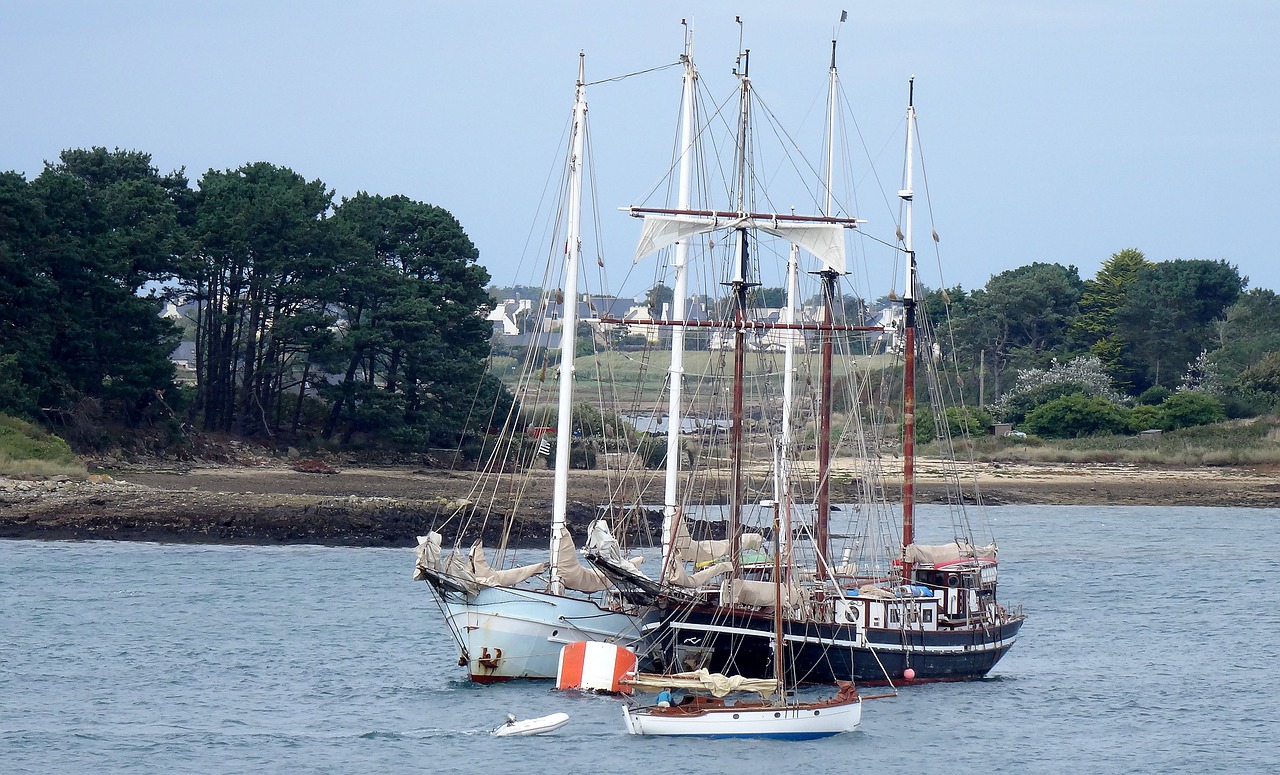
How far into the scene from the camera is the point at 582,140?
45594mm

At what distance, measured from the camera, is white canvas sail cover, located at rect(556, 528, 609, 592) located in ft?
140

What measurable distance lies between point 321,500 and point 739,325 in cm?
4310

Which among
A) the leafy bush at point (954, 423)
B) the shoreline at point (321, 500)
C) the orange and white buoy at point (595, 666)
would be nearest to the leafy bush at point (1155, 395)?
the leafy bush at point (954, 423)

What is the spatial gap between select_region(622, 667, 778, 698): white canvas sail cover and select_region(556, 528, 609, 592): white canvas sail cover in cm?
570

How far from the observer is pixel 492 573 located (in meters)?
41.7

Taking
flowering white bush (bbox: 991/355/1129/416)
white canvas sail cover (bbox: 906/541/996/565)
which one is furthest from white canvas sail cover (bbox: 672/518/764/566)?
flowering white bush (bbox: 991/355/1129/416)

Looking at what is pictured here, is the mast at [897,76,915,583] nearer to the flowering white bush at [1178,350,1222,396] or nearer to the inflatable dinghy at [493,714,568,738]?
the inflatable dinghy at [493,714,568,738]

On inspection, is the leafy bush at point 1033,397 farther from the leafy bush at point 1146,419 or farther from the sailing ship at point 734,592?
the sailing ship at point 734,592

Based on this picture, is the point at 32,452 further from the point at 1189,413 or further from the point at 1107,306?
the point at 1107,306

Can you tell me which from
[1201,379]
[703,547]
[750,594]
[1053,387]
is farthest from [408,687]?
[1201,379]

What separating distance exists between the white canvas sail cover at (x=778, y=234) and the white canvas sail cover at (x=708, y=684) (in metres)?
15.8

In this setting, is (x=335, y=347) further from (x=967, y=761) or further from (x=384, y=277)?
(x=967, y=761)

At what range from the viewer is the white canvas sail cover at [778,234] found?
4891 cm

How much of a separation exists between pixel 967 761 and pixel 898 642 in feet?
22.7
